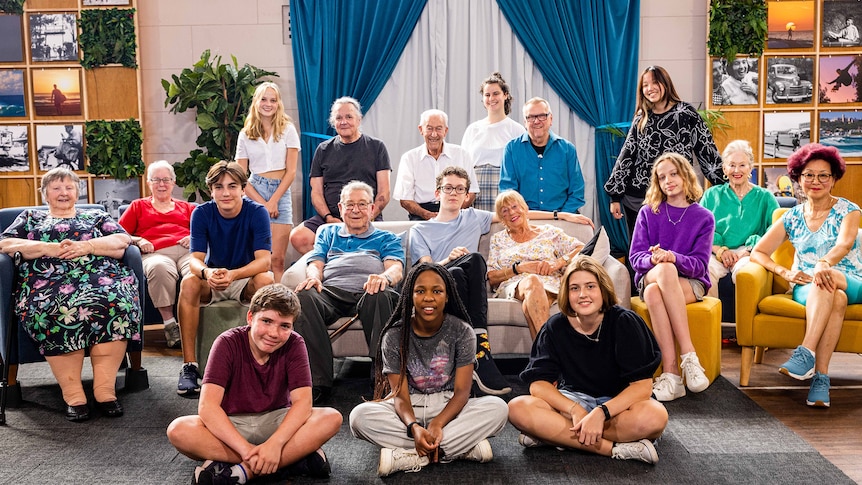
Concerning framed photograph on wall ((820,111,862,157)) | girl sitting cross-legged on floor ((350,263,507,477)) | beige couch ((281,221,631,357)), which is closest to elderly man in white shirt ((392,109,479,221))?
beige couch ((281,221,631,357))

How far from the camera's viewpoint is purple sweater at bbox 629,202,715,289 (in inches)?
152

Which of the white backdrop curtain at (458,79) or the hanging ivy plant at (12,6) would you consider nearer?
the hanging ivy plant at (12,6)

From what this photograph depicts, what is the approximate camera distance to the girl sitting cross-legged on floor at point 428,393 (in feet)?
9.31

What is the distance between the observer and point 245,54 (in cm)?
641

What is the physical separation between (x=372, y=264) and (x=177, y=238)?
160cm

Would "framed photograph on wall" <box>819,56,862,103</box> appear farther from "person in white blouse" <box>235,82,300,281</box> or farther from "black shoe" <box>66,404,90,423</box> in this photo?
"black shoe" <box>66,404,90,423</box>

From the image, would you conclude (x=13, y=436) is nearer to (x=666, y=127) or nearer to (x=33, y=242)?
(x=33, y=242)

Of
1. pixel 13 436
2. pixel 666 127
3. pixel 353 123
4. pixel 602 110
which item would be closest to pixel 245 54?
pixel 353 123

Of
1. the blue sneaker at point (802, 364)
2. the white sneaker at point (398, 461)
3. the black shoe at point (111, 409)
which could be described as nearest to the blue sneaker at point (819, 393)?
the blue sneaker at point (802, 364)

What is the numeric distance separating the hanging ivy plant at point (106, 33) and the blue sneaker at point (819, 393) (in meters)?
5.27

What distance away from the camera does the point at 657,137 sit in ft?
15.0

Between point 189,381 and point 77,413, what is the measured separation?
1.75 ft

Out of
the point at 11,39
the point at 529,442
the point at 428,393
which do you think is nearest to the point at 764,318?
the point at 529,442

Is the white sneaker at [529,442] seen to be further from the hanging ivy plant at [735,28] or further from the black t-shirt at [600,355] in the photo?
the hanging ivy plant at [735,28]
